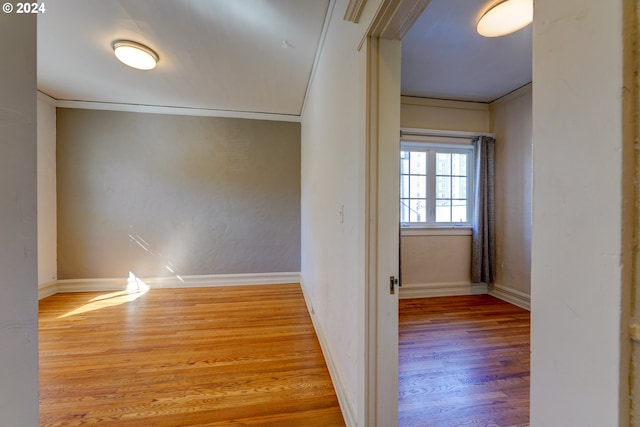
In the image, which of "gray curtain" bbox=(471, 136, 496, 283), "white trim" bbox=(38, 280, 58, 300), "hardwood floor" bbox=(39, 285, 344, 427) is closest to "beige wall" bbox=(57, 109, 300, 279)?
"white trim" bbox=(38, 280, 58, 300)

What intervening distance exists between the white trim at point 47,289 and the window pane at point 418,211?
4797 millimetres

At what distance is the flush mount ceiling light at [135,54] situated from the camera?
2.23 metres

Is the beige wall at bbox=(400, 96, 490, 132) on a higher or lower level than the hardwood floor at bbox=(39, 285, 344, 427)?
higher

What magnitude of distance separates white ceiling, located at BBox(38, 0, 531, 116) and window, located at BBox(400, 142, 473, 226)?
702 millimetres

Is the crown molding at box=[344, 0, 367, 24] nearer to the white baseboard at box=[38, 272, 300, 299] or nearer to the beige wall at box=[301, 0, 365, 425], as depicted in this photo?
the beige wall at box=[301, 0, 365, 425]

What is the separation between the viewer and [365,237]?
1.14 m

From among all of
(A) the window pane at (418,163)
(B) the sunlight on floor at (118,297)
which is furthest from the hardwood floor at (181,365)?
(A) the window pane at (418,163)

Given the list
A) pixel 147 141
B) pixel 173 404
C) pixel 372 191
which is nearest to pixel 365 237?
pixel 372 191

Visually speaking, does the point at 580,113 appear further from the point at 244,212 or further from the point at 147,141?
the point at 147,141

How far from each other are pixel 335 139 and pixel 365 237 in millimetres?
876

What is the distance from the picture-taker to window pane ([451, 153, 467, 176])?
355 centimetres

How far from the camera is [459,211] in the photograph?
3.58m

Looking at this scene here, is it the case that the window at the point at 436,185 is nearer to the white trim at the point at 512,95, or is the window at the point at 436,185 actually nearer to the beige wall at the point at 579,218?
the white trim at the point at 512,95

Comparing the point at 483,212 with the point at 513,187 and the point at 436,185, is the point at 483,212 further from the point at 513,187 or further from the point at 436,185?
the point at 436,185
